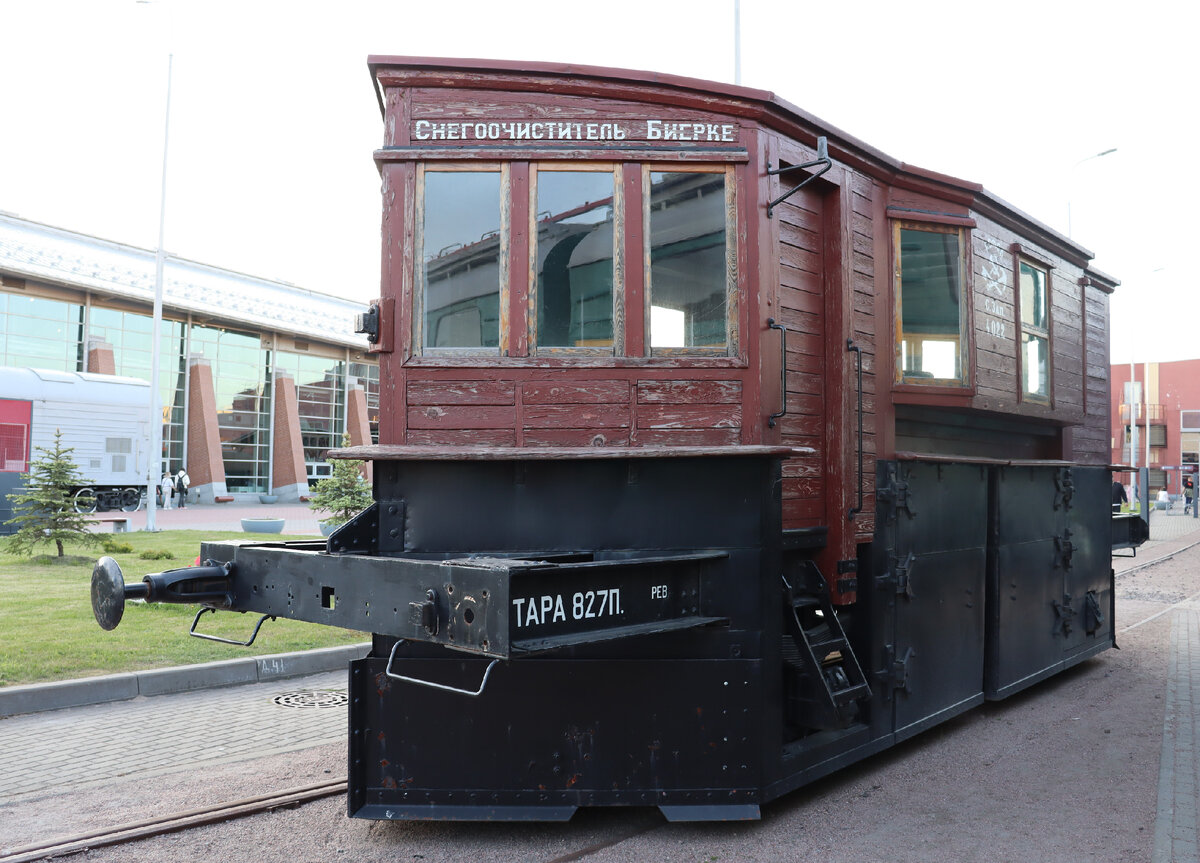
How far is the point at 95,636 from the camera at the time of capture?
855 centimetres

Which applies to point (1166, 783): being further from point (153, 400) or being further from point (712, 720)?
point (153, 400)

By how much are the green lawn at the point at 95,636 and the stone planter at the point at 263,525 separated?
8019 mm

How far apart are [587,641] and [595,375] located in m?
1.43

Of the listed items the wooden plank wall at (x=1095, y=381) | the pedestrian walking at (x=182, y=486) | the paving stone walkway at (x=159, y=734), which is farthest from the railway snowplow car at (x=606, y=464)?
the pedestrian walking at (x=182, y=486)

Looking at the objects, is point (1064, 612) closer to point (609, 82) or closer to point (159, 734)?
point (609, 82)

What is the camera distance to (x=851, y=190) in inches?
217

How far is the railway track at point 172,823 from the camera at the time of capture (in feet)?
13.4

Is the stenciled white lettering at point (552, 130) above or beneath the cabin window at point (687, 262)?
above

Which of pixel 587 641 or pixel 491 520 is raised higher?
pixel 491 520

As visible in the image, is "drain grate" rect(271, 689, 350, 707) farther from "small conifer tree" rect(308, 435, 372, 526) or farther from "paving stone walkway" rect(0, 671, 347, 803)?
"small conifer tree" rect(308, 435, 372, 526)

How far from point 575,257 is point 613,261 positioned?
192 mm

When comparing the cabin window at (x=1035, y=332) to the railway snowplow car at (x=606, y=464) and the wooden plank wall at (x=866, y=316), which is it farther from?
the railway snowplow car at (x=606, y=464)

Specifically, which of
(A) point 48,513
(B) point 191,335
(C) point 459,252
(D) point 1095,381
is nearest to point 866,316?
(C) point 459,252

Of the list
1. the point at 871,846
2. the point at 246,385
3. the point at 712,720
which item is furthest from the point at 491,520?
the point at 246,385
